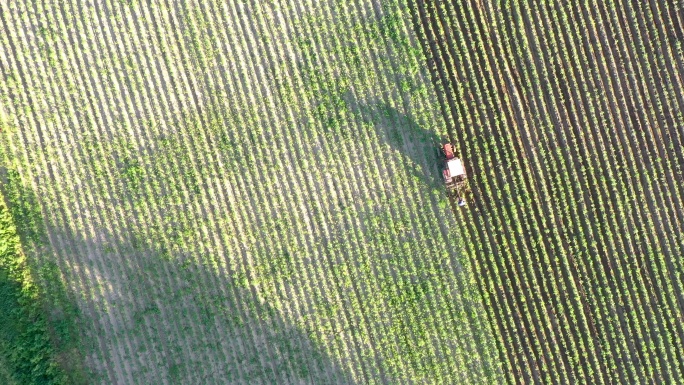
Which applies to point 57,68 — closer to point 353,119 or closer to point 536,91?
point 353,119

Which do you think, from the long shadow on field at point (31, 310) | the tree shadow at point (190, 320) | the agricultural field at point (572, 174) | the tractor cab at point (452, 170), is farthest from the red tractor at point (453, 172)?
the long shadow on field at point (31, 310)

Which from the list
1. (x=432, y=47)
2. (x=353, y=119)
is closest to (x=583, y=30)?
(x=432, y=47)

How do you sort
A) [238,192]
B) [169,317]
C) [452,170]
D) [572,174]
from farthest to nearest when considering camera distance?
[572,174]
[238,192]
[169,317]
[452,170]

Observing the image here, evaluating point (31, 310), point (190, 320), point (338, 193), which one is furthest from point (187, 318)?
point (338, 193)

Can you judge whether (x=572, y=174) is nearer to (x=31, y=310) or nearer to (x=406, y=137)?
(x=406, y=137)

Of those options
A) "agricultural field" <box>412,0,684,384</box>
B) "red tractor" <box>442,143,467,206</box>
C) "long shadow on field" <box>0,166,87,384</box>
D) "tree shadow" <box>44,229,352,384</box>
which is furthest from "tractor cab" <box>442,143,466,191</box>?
"long shadow on field" <box>0,166,87,384</box>
